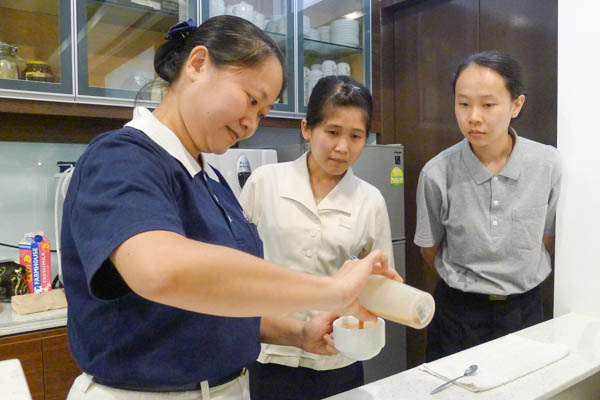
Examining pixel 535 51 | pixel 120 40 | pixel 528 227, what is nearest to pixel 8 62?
pixel 120 40

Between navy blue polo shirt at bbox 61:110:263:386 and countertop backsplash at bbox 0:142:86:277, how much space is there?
1691 millimetres

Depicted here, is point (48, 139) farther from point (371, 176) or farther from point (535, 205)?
point (535, 205)

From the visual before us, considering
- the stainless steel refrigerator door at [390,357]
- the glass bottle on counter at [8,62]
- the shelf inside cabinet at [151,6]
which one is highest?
the shelf inside cabinet at [151,6]

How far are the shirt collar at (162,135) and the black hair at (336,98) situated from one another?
733 millimetres

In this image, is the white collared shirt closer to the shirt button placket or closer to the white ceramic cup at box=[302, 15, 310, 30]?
the shirt button placket

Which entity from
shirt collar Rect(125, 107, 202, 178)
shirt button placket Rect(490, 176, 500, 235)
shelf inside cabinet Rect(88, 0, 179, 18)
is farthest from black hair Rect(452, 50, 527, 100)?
shelf inside cabinet Rect(88, 0, 179, 18)

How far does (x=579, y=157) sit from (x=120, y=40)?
2.05 metres

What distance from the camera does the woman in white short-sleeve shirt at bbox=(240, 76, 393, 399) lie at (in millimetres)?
1405

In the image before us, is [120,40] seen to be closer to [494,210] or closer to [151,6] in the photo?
[151,6]

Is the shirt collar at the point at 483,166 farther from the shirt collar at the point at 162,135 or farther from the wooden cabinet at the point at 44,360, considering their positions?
the wooden cabinet at the point at 44,360

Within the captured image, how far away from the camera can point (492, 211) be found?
1.57 m

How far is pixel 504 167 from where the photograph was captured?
5.18ft

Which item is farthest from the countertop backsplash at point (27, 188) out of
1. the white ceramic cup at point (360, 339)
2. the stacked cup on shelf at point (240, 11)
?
the white ceramic cup at point (360, 339)

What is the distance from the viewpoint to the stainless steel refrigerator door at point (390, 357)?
247 centimetres
